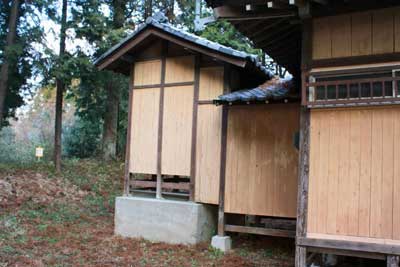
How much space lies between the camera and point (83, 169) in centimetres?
1450

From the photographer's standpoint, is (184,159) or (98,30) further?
(98,30)

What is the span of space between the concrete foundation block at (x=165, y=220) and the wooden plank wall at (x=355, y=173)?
316 centimetres


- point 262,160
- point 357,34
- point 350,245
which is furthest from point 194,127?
point 350,245

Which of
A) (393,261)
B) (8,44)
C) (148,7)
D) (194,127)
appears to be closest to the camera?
(393,261)

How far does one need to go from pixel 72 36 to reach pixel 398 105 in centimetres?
1081

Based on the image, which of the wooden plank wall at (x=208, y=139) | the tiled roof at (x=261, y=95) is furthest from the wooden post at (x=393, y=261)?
the wooden plank wall at (x=208, y=139)

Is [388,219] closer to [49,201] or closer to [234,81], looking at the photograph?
[234,81]

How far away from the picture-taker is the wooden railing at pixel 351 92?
504 centimetres

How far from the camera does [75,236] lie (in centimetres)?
863

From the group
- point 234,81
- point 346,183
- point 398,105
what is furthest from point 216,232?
point 398,105

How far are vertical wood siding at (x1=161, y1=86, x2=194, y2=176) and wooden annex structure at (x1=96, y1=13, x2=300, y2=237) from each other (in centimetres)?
2

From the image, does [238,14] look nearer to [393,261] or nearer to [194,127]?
[194,127]

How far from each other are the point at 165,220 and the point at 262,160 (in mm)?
2401

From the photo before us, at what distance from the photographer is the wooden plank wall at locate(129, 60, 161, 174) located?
8828 mm
